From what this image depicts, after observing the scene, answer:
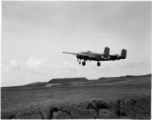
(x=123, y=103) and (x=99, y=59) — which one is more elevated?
(x=99, y=59)

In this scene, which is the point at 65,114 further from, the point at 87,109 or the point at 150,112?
the point at 150,112

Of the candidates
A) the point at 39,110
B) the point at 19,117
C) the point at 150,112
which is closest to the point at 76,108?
the point at 39,110

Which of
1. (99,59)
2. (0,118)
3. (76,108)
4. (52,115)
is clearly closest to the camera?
(0,118)

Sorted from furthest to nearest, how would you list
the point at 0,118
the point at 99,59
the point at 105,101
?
the point at 99,59 → the point at 105,101 → the point at 0,118

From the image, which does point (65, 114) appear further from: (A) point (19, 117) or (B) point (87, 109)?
(A) point (19, 117)

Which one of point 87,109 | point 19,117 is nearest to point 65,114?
point 87,109

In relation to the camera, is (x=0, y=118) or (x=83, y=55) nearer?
(x=0, y=118)

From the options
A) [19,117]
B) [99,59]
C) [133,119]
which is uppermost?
A: [99,59]

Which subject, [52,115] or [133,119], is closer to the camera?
[52,115]

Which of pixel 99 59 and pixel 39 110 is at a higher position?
pixel 99 59
